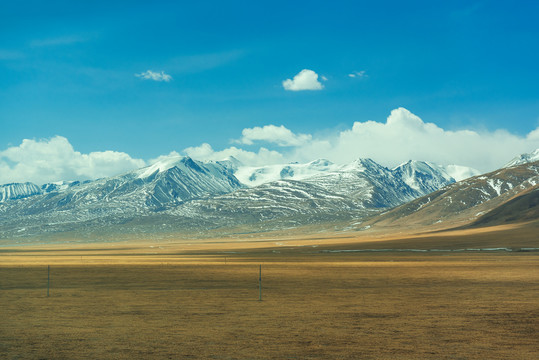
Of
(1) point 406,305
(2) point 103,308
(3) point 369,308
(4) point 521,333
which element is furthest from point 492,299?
(2) point 103,308

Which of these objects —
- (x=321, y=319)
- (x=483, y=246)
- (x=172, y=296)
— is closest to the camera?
(x=321, y=319)

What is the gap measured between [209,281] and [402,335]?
2980 centimetres

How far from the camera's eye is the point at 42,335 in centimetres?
2234

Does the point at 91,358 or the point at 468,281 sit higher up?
the point at 91,358

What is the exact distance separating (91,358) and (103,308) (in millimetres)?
13571

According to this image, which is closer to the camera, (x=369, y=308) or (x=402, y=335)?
(x=402, y=335)

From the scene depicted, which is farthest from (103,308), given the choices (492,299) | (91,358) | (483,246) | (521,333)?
(483,246)

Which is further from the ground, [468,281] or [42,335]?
[42,335]

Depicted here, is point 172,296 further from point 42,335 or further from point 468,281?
point 468,281

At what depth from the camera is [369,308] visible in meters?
30.2

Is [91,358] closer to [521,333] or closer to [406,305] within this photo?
[521,333]

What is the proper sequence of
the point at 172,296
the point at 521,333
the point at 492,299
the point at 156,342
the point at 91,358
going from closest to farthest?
1. the point at 91,358
2. the point at 156,342
3. the point at 521,333
4. the point at 492,299
5. the point at 172,296

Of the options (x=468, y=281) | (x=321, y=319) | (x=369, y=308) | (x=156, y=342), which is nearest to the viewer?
(x=156, y=342)

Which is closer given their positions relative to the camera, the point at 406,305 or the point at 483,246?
the point at 406,305
